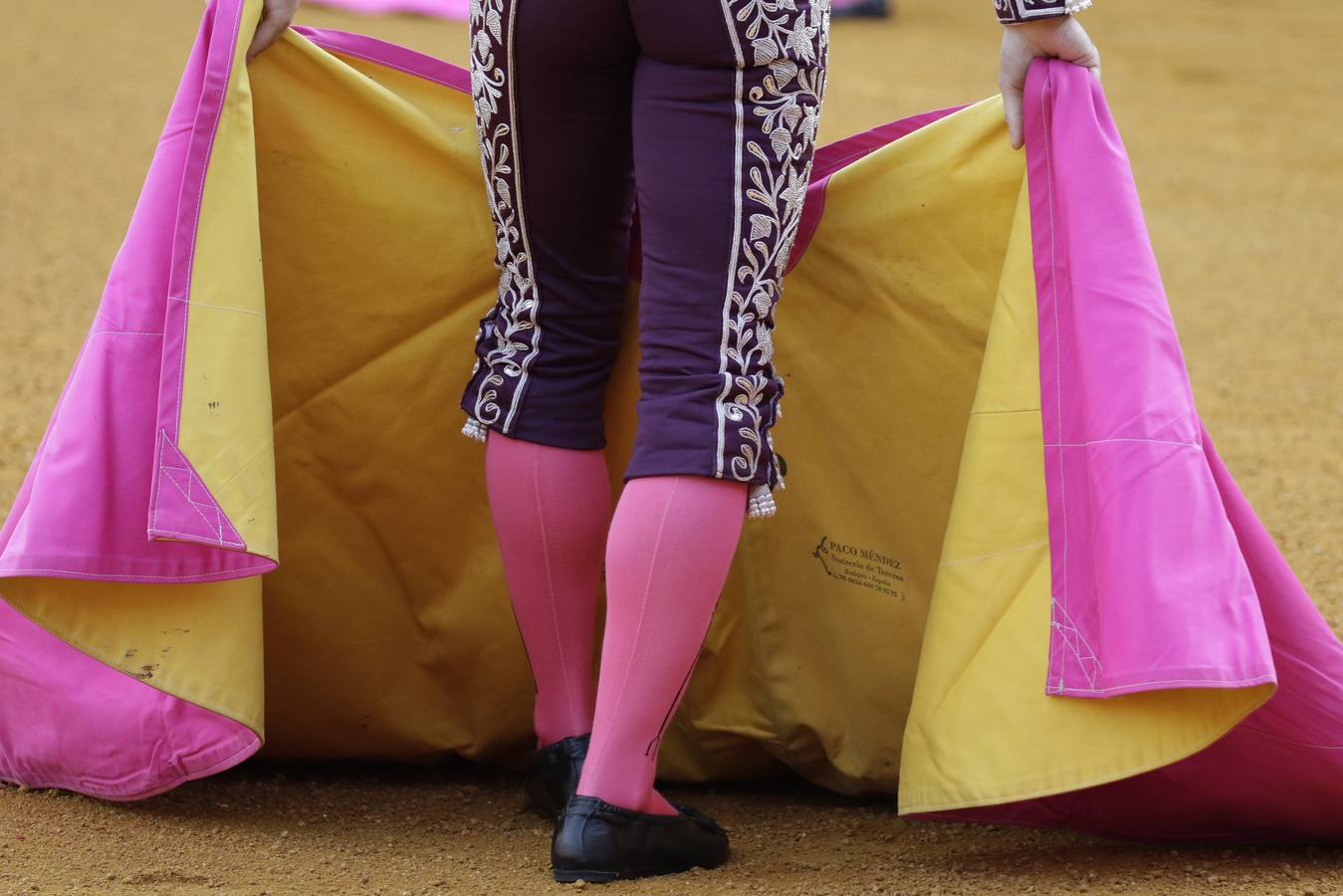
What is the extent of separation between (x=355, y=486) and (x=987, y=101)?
2.86 feet

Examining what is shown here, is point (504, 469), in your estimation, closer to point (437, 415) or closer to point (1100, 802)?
point (437, 415)

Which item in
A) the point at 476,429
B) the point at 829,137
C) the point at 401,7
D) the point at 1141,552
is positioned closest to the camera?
the point at 1141,552

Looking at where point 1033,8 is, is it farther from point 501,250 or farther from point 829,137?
point 829,137

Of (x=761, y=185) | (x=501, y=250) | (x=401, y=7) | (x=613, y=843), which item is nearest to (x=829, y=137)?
(x=401, y=7)

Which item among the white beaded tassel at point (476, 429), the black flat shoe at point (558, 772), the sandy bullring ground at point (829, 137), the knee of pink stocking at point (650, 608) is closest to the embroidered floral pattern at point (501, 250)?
the white beaded tassel at point (476, 429)

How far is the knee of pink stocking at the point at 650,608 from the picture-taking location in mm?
1568

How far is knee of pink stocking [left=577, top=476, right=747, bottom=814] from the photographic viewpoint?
1568mm

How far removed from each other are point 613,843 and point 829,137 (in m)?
6.04

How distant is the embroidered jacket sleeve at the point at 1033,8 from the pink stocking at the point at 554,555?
0.63m

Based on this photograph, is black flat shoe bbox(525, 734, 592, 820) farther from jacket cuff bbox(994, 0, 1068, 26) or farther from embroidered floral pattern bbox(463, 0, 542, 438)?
jacket cuff bbox(994, 0, 1068, 26)

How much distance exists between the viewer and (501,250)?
1737 mm

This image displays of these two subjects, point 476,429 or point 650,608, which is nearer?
point 650,608

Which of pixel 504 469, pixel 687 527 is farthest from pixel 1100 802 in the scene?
pixel 504 469

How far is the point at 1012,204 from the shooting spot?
71.5 inches
